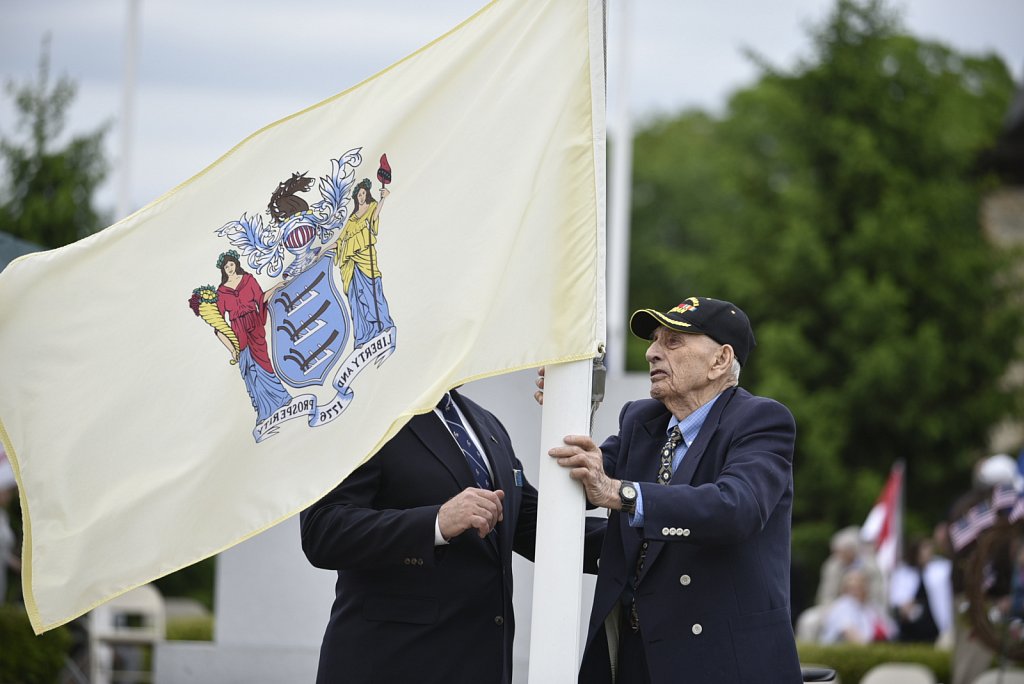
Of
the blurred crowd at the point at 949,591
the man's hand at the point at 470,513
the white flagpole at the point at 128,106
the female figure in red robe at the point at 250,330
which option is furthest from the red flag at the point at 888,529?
the female figure in red robe at the point at 250,330

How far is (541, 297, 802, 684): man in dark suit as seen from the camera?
4.12m

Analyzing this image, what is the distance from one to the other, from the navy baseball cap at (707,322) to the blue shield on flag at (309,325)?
1.05 metres

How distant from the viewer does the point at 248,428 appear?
417cm

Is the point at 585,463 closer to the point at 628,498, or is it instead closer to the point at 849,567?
the point at 628,498

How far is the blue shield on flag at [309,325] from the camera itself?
4223 mm

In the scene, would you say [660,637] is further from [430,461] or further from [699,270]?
[699,270]

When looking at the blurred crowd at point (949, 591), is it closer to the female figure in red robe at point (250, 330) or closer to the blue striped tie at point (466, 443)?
the blue striped tie at point (466, 443)

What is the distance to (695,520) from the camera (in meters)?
4.09

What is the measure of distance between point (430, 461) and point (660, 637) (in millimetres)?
1002

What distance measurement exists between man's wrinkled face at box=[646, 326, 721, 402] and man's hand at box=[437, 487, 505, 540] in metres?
0.72

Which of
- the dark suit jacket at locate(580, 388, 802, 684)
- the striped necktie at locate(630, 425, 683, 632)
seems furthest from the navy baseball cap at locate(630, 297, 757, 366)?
the striped necktie at locate(630, 425, 683, 632)

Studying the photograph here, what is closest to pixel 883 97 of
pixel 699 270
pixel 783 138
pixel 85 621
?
pixel 783 138

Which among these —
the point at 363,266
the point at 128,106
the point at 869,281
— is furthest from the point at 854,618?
the point at 869,281

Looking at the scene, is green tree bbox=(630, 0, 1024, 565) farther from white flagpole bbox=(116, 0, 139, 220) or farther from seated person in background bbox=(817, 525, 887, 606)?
white flagpole bbox=(116, 0, 139, 220)
